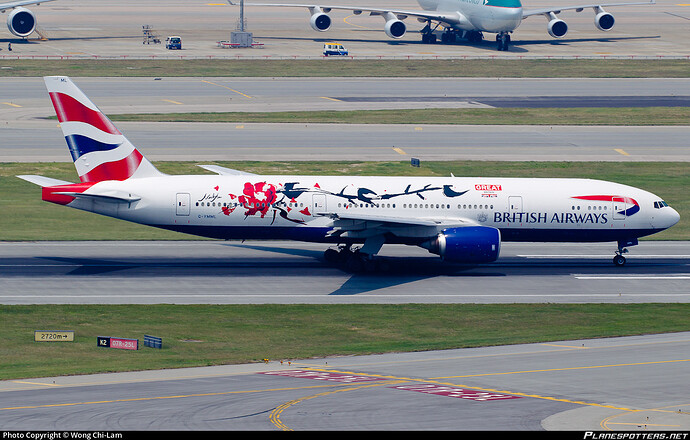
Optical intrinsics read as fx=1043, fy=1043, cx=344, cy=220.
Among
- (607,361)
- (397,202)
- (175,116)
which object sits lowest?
(607,361)

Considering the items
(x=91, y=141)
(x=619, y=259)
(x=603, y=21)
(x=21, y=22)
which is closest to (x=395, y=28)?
(x=603, y=21)

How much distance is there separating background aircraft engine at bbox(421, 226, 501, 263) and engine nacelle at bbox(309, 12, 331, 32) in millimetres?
91258

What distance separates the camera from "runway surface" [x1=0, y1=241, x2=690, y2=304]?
44.4 metres

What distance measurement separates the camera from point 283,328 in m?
39.4

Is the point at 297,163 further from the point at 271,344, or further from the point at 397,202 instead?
the point at 271,344

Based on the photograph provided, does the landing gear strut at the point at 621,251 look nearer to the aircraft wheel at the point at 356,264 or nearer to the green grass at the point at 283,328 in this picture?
the green grass at the point at 283,328

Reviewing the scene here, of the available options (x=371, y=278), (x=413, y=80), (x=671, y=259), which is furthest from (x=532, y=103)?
(x=371, y=278)

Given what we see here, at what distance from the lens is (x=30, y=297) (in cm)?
4284

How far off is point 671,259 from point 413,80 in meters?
57.9

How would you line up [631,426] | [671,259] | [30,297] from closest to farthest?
[631,426]
[30,297]
[671,259]

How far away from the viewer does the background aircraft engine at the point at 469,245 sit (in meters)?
47.3

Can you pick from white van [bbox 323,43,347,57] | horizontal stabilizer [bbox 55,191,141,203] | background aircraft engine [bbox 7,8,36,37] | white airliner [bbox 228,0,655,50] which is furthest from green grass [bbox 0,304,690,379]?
background aircraft engine [bbox 7,8,36,37]

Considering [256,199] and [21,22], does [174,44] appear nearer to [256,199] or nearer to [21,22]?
[21,22]

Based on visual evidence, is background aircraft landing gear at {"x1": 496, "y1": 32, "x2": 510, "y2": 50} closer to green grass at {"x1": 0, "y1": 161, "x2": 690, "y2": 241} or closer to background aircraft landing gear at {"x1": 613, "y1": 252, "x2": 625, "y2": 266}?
green grass at {"x1": 0, "y1": 161, "x2": 690, "y2": 241}
